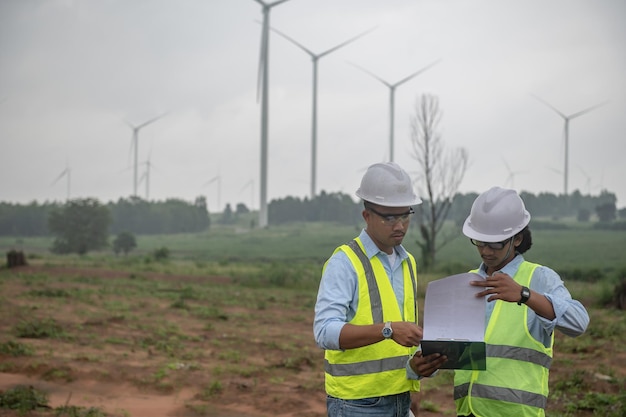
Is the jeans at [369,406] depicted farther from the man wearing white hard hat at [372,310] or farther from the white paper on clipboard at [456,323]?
the white paper on clipboard at [456,323]

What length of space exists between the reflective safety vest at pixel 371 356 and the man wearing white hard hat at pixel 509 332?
12.1 inches

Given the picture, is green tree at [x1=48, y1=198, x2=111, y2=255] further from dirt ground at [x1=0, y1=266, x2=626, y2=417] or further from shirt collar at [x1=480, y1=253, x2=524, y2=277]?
shirt collar at [x1=480, y1=253, x2=524, y2=277]

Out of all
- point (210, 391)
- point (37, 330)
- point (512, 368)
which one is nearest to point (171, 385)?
point (210, 391)

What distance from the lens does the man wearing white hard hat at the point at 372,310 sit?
10.6 feet

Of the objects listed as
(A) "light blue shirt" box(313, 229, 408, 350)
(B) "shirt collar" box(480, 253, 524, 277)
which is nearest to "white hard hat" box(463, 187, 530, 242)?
(B) "shirt collar" box(480, 253, 524, 277)

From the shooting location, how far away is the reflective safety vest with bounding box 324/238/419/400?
3330 millimetres

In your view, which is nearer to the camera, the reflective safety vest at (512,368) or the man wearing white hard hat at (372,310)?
the man wearing white hard hat at (372,310)

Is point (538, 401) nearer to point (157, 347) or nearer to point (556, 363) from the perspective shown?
point (556, 363)

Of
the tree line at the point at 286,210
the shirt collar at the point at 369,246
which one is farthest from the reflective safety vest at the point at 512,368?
the tree line at the point at 286,210

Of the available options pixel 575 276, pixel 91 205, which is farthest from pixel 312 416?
pixel 91 205

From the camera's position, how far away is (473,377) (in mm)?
3412

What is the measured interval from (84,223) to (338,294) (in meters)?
60.4

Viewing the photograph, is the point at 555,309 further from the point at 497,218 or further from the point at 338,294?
the point at 338,294

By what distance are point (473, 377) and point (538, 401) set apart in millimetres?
268
